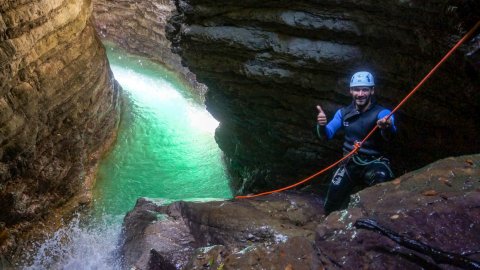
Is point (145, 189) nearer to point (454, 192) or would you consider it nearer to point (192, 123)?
point (192, 123)

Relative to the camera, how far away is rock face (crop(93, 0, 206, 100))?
14555mm

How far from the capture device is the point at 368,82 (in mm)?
5000

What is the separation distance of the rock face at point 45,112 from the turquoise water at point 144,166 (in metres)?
0.57

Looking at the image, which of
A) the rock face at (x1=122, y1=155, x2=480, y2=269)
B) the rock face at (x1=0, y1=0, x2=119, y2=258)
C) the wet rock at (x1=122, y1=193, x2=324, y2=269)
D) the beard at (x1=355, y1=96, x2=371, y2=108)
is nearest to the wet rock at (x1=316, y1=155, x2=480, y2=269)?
the rock face at (x1=122, y1=155, x2=480, y2=269)

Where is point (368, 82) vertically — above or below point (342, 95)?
above

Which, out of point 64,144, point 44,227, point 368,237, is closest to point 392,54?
point 368,237

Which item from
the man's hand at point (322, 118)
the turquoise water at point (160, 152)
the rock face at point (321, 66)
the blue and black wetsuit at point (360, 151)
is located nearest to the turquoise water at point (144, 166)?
the turquoise water at point (160, 152)

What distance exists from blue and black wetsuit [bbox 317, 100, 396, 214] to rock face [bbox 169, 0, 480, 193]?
80 centimetres

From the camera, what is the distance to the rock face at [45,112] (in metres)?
6.45

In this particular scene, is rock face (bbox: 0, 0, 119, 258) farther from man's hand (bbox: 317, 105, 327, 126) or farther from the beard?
the beard

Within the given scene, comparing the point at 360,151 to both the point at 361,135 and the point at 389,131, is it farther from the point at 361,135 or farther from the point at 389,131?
the point at 389,131

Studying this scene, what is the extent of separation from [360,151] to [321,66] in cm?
165

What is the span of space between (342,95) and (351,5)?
1505mm

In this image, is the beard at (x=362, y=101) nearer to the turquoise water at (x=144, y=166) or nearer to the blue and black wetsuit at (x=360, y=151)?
the blue and black wetsuit at (x=360, y=151)
